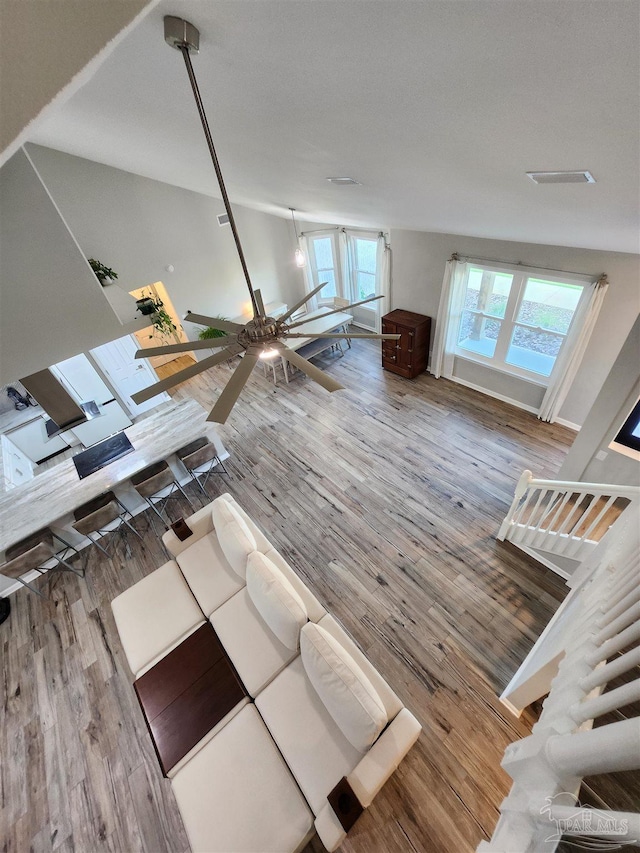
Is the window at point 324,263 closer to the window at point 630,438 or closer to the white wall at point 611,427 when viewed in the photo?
the white wall at point 611,427

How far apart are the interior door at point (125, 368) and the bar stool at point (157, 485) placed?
1.94 m

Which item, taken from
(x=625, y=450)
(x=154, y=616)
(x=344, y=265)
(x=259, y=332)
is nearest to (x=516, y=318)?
(x=625, y=450)

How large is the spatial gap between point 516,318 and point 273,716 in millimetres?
5003

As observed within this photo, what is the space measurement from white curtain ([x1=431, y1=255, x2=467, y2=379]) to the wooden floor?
2.44 feet

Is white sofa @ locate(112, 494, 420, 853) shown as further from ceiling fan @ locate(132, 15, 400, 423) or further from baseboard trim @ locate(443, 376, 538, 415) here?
baseboard trim @ locate(443, 376, 538, 415)

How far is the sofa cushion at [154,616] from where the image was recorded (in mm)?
2404

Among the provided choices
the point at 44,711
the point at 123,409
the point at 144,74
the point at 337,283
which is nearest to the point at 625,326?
the point at 144,74

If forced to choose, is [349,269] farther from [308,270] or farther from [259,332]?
[259,332]

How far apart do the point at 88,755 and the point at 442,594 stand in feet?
9.86

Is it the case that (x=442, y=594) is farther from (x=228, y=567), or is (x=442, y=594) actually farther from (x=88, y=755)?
(x=88, y=755)

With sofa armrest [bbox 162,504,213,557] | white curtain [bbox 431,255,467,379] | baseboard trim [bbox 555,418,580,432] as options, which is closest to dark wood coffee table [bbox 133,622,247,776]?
sofa armrest [bbox 162,504,213,557]

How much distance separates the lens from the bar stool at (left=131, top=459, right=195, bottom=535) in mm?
3506

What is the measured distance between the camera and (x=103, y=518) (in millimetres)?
3275

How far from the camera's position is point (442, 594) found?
2941 millimetres
